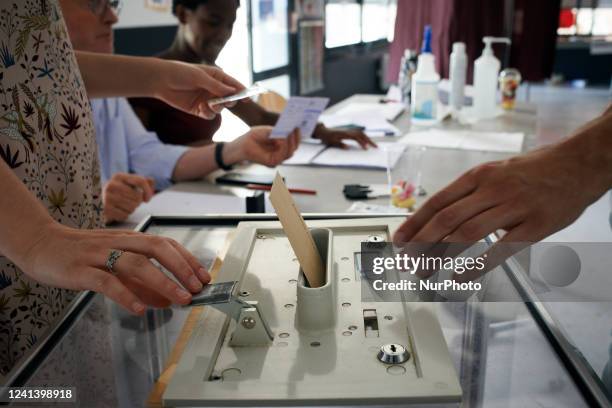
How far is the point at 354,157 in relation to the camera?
176 cm

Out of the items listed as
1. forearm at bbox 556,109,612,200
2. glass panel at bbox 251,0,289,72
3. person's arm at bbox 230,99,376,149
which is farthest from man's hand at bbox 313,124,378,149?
glass panel at bbox 251,0,289,72

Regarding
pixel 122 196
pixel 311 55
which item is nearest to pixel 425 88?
pixel 122 196

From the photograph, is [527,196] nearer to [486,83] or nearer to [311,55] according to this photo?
[486,83]

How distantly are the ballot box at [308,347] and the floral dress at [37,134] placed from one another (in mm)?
281

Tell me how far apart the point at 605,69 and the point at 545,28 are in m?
3.08

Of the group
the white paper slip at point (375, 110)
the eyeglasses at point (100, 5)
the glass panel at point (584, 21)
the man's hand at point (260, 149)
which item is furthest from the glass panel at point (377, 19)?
the eyeglasses at point (100, 5)

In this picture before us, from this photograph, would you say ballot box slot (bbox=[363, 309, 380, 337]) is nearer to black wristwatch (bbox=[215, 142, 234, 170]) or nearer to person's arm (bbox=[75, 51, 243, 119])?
person's arm (bbox=[75, 51, 243, 119])

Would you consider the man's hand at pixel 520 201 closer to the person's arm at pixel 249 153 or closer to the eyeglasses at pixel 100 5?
the person's arm at pixel 249 153

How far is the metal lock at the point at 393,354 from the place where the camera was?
1.56 feet

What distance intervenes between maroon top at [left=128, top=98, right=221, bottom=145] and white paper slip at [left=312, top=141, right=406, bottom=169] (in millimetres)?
510

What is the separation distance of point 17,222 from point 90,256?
9 cm

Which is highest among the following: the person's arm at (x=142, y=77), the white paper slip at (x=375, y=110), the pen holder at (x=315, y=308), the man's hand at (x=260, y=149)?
the person's arm at (x=142, y=77)

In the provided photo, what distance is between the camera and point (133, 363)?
1.85ft

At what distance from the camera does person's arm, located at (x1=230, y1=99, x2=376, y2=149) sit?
74.2 inches
